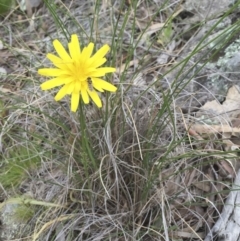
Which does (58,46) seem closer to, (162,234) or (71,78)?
(71,78)

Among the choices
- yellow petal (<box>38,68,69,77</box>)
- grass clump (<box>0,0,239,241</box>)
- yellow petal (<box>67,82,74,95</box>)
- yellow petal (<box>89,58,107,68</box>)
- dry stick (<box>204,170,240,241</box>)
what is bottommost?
dry stick (<box>204,170,240,241</box>)

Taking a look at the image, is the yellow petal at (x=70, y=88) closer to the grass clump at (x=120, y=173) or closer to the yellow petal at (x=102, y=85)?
the yellow petal at (x=102, y=85)

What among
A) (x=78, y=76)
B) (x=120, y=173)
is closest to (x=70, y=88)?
(x=78, y=76)

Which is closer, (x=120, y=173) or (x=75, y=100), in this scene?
(x=75, y=100)

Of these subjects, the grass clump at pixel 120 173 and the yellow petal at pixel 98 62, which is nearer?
the yellow petal at pixel 98 62

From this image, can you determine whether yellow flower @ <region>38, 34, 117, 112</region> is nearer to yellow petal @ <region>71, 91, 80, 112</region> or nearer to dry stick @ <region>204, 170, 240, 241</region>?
yellow petal @ <region>71, 91, 80, 112</region>

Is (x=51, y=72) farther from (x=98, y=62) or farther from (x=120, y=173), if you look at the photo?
(x=120, y=173)

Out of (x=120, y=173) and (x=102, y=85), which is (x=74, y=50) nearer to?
(x=102, y=85)

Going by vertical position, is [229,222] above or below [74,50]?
below

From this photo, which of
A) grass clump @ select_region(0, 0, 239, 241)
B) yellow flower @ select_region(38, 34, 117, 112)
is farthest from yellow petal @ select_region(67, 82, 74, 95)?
grass clump @ select_region(0, 0, 239, 241)

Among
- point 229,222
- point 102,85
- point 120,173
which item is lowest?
point 229,222

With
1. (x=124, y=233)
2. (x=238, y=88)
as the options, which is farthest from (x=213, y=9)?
(x=124, y=233)

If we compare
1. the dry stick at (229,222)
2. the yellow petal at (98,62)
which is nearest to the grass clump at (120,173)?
the dry stick at (229,222)
